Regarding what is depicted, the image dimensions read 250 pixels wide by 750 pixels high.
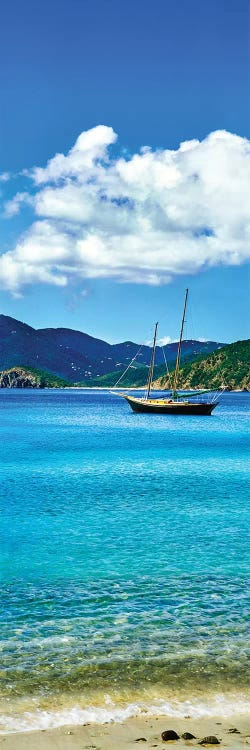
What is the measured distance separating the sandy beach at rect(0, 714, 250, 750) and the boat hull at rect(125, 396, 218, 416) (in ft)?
396

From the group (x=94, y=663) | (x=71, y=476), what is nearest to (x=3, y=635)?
(x=94, y=663)

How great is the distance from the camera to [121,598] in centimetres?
1825

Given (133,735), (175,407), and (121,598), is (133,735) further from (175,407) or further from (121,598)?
(175,407)

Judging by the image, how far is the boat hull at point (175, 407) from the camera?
133125mm

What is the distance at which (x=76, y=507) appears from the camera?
1329 inches

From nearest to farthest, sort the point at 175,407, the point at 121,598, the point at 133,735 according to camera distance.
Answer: the point at 133,735
the point at 121,598
the point at 175,407

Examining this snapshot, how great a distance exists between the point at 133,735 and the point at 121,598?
26.1 feet

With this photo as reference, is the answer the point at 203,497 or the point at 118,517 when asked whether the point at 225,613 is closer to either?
the point at 118,517

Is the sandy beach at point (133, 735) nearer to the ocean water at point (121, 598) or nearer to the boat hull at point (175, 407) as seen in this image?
the ocean water at point (121, 598)

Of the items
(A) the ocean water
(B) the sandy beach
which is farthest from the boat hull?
(B) the sandy beach

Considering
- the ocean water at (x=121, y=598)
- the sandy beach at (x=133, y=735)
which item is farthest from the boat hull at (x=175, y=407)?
the sandy beach at (x=133, y=735)

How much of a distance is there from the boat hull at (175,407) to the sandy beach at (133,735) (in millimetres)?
120796

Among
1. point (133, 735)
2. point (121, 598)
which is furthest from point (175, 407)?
point (133, 735)

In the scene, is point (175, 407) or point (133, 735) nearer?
point (133, 735)
